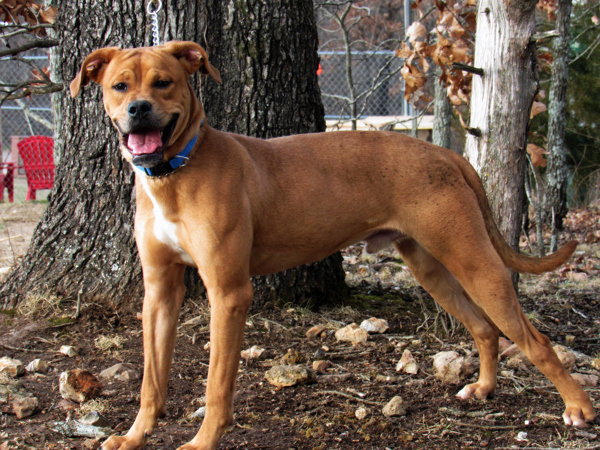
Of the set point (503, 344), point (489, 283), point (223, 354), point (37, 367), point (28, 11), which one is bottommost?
point (503, 344)

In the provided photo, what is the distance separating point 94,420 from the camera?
10.6ft

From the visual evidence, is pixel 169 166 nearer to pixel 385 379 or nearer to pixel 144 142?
pixel 144 142

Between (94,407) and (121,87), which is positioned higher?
(121,87)

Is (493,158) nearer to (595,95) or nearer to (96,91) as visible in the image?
(96,91)

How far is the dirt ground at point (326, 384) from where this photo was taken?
126 inches

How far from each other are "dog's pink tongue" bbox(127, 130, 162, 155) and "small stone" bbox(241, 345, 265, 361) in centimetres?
187

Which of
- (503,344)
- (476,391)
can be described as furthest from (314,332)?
(503,344)

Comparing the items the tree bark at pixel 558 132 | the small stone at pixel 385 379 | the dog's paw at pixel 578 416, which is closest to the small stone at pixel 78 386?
the small stone at pixel 385 379

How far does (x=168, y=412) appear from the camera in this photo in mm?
3453

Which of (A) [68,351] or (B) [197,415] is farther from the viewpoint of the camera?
(A) [68,351]

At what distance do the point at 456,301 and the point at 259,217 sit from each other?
4.99ft

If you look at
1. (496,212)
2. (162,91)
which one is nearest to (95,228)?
(162,91)

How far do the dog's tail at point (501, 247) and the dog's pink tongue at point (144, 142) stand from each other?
6.11ft

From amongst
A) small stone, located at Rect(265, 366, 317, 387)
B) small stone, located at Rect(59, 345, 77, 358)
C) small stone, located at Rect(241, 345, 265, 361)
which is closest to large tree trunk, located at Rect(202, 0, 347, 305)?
small stone, located at Rect(241, 345, 265, 361)
